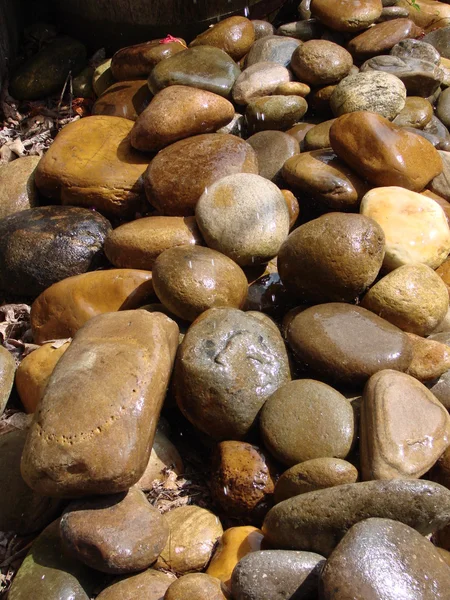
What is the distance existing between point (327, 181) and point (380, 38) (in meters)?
2.34

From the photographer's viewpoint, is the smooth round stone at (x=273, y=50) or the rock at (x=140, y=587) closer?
the rock at (x=140, y=587)

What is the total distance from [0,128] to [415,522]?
5794 millimetres

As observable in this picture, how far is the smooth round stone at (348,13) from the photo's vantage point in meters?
6.51

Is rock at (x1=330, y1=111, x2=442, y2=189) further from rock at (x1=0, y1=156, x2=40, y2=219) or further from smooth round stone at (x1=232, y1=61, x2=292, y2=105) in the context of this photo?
rock at (x1=0, y1=156, x2=40, y2=219)

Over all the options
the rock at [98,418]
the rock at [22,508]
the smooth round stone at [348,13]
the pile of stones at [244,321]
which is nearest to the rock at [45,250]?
the pile of stones at [244,321]

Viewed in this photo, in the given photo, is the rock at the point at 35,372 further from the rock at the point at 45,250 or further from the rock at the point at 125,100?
the rock at the point at 125,100

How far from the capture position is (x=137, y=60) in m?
6.57

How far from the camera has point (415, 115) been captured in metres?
5.82

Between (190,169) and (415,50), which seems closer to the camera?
(190,169)

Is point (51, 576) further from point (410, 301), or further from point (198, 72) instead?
point (198, 72)

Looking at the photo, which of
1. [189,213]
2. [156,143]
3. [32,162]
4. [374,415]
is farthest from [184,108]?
[374,415]

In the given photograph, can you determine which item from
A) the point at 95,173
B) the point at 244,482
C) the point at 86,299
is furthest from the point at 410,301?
the point at 95,173

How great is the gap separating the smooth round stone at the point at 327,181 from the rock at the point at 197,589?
2.96 m

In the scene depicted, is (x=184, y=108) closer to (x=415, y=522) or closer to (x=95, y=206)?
(x=95, y=206)
